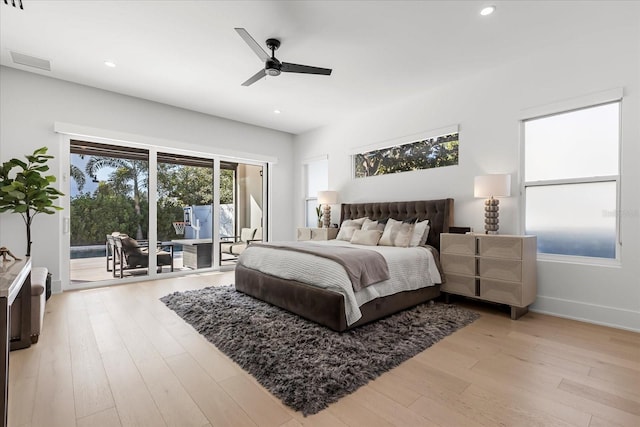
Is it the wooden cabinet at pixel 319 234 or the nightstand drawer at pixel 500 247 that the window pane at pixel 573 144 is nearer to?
the nightstand drawer at pixel 500 247

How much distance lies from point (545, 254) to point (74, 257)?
6040 mm

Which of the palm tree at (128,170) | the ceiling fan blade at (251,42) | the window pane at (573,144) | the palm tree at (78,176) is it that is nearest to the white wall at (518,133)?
the window pane at (573,144)

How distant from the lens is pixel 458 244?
3439 millimetres

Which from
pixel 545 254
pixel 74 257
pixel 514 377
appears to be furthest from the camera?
pixel 74 257

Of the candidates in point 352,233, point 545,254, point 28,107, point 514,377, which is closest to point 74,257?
point 28,107

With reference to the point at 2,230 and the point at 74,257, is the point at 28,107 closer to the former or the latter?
the point at 2,230

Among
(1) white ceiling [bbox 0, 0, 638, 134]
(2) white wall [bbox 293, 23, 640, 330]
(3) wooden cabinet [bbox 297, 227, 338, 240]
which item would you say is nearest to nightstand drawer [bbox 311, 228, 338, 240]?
(3) wooden cabinet [bbox 297, 227, 338, 240]

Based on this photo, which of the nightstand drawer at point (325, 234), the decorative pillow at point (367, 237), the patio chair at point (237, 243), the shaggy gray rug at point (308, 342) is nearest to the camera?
the shaggy gray rug at point (308, 342)

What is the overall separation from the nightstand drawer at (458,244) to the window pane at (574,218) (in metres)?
0.72

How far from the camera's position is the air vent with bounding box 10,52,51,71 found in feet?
11.0

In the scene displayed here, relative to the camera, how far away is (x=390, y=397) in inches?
67.2

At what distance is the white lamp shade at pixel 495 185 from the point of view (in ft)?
10.8

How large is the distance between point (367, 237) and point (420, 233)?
67cm

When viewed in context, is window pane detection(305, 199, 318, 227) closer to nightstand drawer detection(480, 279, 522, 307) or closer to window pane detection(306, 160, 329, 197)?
window pane detection(306, 160, 329, 197)
